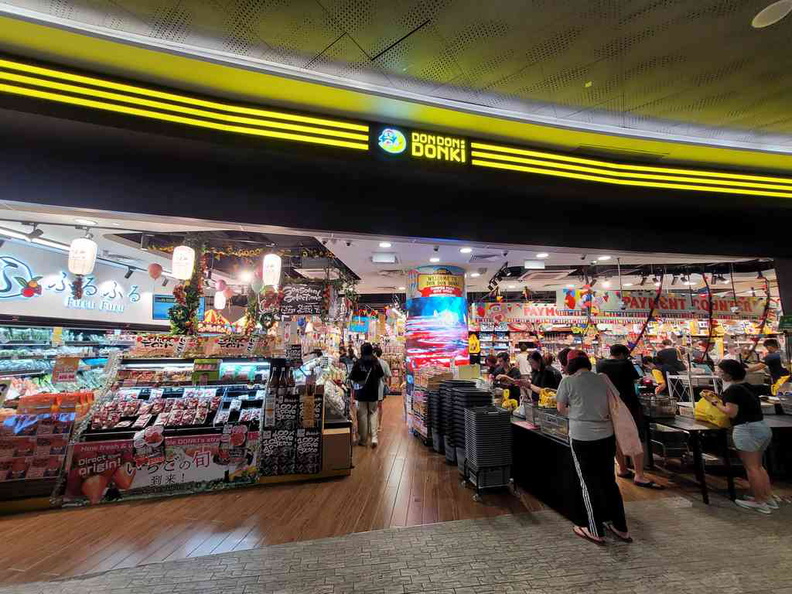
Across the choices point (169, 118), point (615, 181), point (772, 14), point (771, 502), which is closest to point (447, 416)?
point (771, 502)

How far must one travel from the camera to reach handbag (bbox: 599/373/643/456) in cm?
300

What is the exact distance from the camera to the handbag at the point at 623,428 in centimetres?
300

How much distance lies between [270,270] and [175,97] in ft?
13.4

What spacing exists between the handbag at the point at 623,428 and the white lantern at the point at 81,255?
22.6 feet

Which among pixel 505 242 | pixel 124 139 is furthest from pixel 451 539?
pixel 124 139

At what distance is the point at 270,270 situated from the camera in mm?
6332

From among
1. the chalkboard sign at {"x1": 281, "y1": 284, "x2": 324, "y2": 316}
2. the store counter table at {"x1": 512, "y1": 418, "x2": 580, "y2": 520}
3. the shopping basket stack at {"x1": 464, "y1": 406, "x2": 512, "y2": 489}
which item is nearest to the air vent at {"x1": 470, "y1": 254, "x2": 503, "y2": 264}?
the chalkboard sign at {"x1": 281, "y1": 284, "x2": 324, "y2": 316}

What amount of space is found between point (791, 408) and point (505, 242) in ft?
16.3

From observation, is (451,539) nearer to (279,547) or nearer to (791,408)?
(279,547)

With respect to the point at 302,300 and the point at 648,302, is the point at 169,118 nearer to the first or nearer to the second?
the point at 302,300

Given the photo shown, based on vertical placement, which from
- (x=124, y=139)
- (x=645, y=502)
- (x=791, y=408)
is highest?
(x=124, y=139)

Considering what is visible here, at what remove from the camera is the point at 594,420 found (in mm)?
2998

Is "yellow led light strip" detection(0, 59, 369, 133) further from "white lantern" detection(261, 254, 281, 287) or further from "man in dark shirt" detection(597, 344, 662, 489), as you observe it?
"man in dark shirt" detection(597, 344, 662, 489)

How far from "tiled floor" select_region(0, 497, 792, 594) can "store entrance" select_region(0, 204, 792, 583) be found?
0.23 metres
